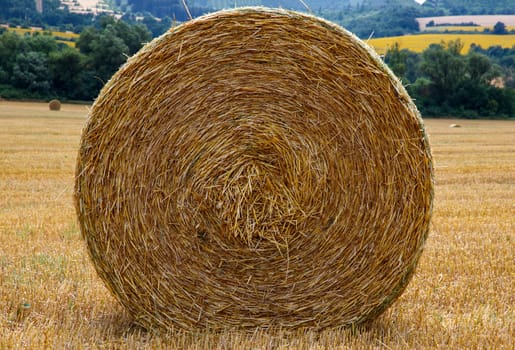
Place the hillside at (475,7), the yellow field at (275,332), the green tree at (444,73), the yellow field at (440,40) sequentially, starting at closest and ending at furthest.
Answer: the yellow field at (275,332) → the green tree at (444,73) → the yellow field at (440,40) → the hillside at (475,7)

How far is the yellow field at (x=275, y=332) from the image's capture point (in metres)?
4.13

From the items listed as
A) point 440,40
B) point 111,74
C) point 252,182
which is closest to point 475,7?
point 440,40

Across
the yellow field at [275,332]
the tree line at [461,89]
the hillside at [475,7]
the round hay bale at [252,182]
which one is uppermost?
the round hay bale at [252,182]

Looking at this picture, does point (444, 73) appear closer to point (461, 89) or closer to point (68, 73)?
point (461, 89)

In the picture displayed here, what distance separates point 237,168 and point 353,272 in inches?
38.7

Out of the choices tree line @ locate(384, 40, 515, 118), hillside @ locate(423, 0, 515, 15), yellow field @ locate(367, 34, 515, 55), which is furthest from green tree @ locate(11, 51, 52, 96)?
hillside @ locate(423, 0, 515, 15)

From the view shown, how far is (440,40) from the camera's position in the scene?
67.6 metres

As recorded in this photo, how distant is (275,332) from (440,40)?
67.1m

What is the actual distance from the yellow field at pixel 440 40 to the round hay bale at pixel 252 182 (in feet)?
196

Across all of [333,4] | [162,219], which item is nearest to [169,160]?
[162,219]

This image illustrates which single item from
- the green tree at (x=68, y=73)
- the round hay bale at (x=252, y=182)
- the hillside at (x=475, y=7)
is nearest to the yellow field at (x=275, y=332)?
the round hay bale at (x=252, y=182)

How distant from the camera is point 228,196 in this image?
4.31m

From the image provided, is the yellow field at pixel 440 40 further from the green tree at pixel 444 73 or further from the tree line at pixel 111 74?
the tree line at pixel 111 74

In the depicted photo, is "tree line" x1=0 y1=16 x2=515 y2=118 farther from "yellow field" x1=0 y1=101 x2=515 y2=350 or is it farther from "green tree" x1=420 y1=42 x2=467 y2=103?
"yellow field" x1=0 y1=101 x2=515 y2=350
